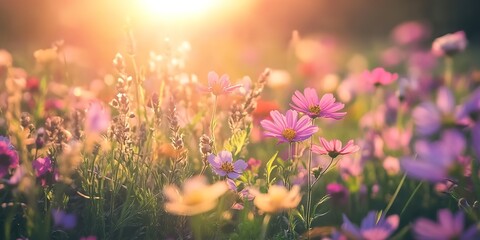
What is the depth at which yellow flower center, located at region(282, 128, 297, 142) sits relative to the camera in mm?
1207

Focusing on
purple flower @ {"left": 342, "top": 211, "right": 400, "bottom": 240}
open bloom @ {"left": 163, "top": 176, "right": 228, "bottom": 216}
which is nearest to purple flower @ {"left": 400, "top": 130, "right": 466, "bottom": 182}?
purple flower @ {"left": 342, "top": 211, "right": 400, "bottom": 240}

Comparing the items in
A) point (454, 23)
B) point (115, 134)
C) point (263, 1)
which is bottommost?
point (115, 134)

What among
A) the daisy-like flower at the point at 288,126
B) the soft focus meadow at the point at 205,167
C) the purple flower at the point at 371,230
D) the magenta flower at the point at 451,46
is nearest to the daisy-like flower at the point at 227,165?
the soft focus meadow at the point at 205,167

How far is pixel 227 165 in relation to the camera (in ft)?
4.08

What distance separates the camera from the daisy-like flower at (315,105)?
1234 mm

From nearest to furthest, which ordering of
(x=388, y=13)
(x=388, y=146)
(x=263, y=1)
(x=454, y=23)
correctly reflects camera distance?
1. (x=388, y=146)
2. (x=454, y=23)
3. (x=263, y=1)
4. (x=388, y=13)

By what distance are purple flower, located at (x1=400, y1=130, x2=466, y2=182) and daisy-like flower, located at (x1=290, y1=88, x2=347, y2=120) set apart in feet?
1.24

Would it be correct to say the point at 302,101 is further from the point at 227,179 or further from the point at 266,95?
the point at 266,95

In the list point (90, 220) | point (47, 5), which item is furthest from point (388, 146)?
point (47, 5)

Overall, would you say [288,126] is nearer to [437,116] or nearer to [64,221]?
[437,116]

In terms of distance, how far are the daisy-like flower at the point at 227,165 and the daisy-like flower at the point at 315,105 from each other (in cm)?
19

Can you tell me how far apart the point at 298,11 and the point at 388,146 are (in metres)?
9.33

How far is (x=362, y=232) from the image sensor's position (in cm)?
97

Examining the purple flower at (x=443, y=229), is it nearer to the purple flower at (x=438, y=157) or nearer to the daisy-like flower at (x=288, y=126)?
the purple flower at (x=438, y=157)
